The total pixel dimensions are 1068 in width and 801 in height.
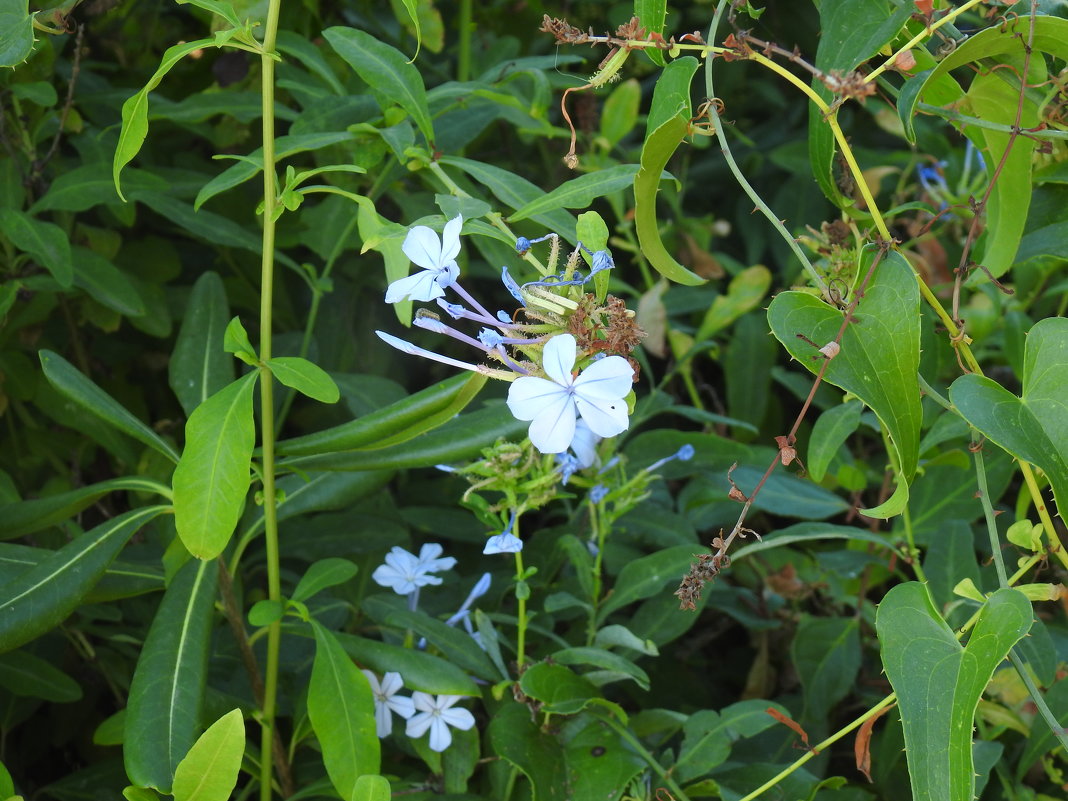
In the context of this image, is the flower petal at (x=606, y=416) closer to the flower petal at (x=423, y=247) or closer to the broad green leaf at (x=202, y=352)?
the flower petal at (x=423, y=247)

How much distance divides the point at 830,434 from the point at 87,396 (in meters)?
0.65

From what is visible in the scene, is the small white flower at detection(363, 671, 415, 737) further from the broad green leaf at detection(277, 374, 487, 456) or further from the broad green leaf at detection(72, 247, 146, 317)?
the broad green leaf at detection(72, 247, 146, 317)

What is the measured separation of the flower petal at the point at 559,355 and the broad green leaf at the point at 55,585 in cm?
42

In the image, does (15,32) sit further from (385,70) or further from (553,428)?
(553,428)

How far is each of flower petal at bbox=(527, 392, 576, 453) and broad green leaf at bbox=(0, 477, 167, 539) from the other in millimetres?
418

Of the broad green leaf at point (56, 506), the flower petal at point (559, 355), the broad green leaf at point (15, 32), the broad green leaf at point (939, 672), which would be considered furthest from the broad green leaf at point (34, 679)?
the broad green leaf at point (939, 672)

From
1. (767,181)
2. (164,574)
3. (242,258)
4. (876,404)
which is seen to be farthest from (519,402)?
(767,181)

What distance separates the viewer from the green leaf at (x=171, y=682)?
79 centimetres

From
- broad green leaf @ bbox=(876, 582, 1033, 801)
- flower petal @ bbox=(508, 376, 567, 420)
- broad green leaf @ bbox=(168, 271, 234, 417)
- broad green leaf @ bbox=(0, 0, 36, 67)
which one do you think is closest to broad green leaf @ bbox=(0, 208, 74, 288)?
broad green leaf @ bbox=(168, 271, 234, 417)

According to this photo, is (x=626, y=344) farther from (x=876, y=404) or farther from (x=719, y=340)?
(x=719, y=340)

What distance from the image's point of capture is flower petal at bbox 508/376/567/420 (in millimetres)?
640

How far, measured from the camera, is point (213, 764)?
74cm

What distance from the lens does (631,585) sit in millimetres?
1029

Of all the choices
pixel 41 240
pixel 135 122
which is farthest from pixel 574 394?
pixel 41 240
